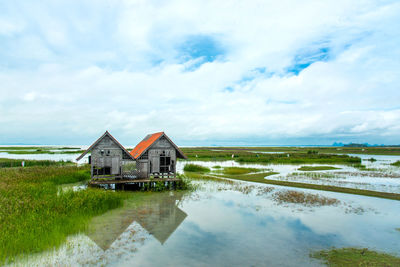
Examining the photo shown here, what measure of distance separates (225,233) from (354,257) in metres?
4.87

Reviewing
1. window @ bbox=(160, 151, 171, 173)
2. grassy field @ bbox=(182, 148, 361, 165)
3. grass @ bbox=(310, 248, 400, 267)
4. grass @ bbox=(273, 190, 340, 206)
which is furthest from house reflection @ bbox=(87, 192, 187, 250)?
grassy field @ bbox=(182, 148, 361, 165)

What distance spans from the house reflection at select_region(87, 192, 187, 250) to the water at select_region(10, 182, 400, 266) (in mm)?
37

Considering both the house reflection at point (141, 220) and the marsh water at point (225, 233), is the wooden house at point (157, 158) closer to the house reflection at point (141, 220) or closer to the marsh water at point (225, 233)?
the marsh water at point (225, 233)

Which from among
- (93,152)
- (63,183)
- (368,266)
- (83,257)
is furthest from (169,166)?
(368,266)

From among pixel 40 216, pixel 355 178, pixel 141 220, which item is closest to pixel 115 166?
pixel 141 220

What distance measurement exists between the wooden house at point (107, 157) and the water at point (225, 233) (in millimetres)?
5738

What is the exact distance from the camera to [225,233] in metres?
11.1

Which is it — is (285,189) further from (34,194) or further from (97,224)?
(34,194)

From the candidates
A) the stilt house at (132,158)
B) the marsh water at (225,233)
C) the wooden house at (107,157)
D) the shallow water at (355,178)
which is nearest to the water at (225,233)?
the marsh water at (225,233)

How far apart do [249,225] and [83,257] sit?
7400mm

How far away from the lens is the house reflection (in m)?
10.3

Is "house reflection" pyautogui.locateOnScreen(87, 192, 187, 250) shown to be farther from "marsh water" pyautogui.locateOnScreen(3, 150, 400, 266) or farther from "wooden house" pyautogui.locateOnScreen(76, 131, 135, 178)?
"wooden house" pyautogui.locateOnScreen(76, 131, 135, 178)

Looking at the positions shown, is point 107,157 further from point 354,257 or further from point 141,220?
point 354,257

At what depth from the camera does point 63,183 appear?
23016 millimetres
